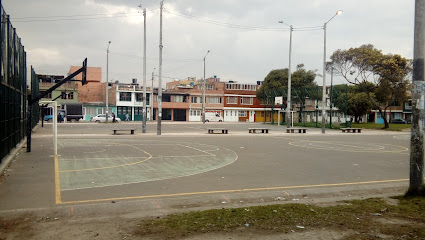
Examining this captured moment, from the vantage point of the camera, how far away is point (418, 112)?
8.46m

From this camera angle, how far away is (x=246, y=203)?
329 inches

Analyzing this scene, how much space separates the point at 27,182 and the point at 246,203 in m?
6.51

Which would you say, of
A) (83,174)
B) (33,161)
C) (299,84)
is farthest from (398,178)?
(299,84)

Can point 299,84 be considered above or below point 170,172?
above

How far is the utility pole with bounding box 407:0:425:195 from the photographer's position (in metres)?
8.43

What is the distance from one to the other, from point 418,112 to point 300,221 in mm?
4424

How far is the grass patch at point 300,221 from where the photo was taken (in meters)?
5.89

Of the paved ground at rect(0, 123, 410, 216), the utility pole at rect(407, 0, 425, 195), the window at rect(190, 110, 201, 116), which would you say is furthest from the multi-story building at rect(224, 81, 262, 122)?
the utility pole at rect(407, 0, 425, 195)

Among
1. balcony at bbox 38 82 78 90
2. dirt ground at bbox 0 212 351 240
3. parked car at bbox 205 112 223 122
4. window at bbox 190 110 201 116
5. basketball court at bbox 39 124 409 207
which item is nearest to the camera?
dirt ground at bbox 0 212 351 240

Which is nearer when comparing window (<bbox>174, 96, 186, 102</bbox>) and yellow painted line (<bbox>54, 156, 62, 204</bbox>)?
yellow painted line (<bbox>54, 156, 62, 204</bbox>)

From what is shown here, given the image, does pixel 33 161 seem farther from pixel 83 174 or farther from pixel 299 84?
pixel 299 84

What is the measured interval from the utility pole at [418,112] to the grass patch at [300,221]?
866mm

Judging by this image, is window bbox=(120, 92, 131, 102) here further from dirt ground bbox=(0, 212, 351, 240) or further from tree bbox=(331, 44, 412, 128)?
dirt ground bbox=(0, 212, 351, 240)

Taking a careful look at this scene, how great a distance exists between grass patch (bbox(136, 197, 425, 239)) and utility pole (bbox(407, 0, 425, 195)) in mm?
866
